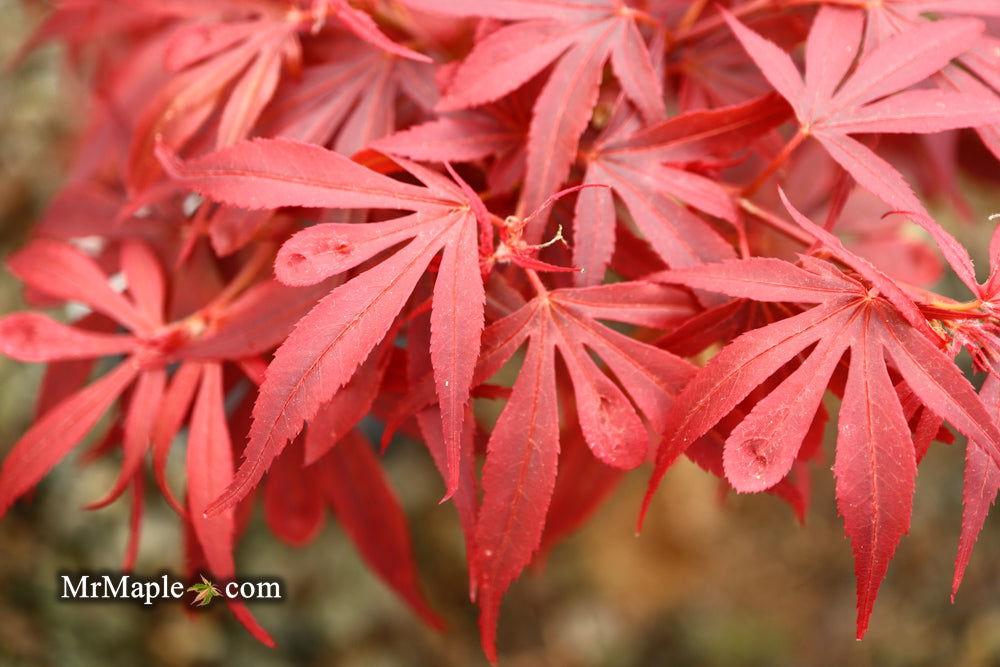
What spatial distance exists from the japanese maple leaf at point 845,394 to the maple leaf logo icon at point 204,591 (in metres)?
0.38

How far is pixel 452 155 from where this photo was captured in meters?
0.51

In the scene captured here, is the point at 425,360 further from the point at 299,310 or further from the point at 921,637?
the point at 921,637

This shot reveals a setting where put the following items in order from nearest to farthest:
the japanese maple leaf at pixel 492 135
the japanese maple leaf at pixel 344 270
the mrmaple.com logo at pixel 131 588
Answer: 1. the japanese maple leaf at pixel 344 270
2. the japanese maple leaf at pixel 492 135
3. the mrmaple.com logo at pixel 131 588

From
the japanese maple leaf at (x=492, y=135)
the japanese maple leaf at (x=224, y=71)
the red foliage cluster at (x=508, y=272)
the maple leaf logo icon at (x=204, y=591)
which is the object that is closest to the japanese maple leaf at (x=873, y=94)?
the red foliage cluster at (x=508, y=272)

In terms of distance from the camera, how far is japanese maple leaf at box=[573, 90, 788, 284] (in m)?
0.49

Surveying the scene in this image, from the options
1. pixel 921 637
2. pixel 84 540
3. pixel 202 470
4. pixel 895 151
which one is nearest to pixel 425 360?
pixel 202 470

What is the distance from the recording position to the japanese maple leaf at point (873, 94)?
48 cm

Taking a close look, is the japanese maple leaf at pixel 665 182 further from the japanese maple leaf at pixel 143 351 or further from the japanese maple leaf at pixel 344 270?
the japanese maple leaf at pixel 143 351

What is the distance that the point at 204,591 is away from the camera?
59 cm

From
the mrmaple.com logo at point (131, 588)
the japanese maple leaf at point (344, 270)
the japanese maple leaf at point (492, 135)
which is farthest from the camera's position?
the mrmaple.com logo at point (131, 588)

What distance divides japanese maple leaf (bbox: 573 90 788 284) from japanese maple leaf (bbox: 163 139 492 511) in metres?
0.10

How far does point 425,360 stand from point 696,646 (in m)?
1.15

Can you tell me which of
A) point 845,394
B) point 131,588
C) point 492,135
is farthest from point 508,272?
point 131,588

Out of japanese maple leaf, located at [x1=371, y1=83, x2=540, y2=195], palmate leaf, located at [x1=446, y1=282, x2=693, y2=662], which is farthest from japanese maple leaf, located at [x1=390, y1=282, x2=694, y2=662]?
japanese maple leaf, located at [x1=371, y1=83, x2=540, y2=195]
